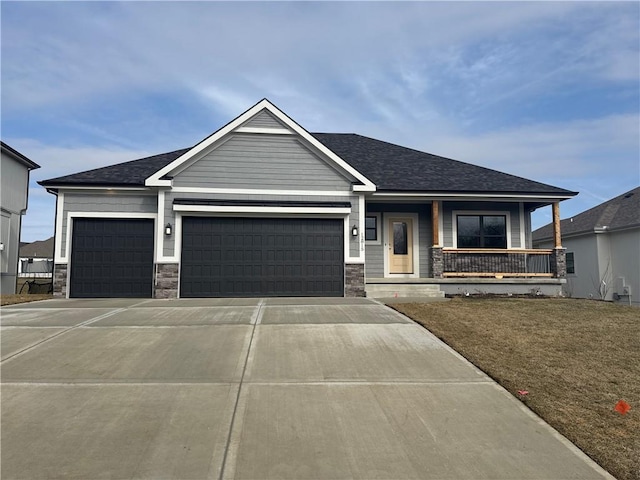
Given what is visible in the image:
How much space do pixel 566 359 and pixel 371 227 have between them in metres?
9.37

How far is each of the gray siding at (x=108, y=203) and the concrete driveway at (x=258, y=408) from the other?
5801 mm

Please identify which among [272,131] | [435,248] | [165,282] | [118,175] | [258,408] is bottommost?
[258,408]

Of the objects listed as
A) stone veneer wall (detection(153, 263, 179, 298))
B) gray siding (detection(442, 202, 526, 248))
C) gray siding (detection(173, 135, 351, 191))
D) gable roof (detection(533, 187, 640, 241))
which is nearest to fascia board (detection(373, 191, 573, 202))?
gray siding (detection(442, 202, 526, 248))

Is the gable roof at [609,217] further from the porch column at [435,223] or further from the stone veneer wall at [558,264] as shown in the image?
the porch column at [435,223]

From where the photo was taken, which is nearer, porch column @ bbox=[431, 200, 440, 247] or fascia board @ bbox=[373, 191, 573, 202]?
fascia board @ bbox=[373, 191, 573, 202]

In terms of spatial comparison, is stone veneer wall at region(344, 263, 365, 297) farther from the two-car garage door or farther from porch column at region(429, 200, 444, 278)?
porch column at region(429, 200, 444, 278)

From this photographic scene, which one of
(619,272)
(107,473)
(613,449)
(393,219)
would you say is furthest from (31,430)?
(619,272)

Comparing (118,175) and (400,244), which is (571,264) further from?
(118,175)

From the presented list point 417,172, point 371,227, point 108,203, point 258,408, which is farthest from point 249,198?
point 258,408

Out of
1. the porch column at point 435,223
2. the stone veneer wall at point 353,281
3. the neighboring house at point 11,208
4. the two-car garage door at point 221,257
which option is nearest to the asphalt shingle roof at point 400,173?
the porch column at point 435,223

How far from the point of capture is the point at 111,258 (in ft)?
43.6

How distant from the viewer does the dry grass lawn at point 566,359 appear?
4.40m

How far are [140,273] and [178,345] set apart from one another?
6.91 metres

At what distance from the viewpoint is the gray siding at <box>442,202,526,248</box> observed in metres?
15.7
